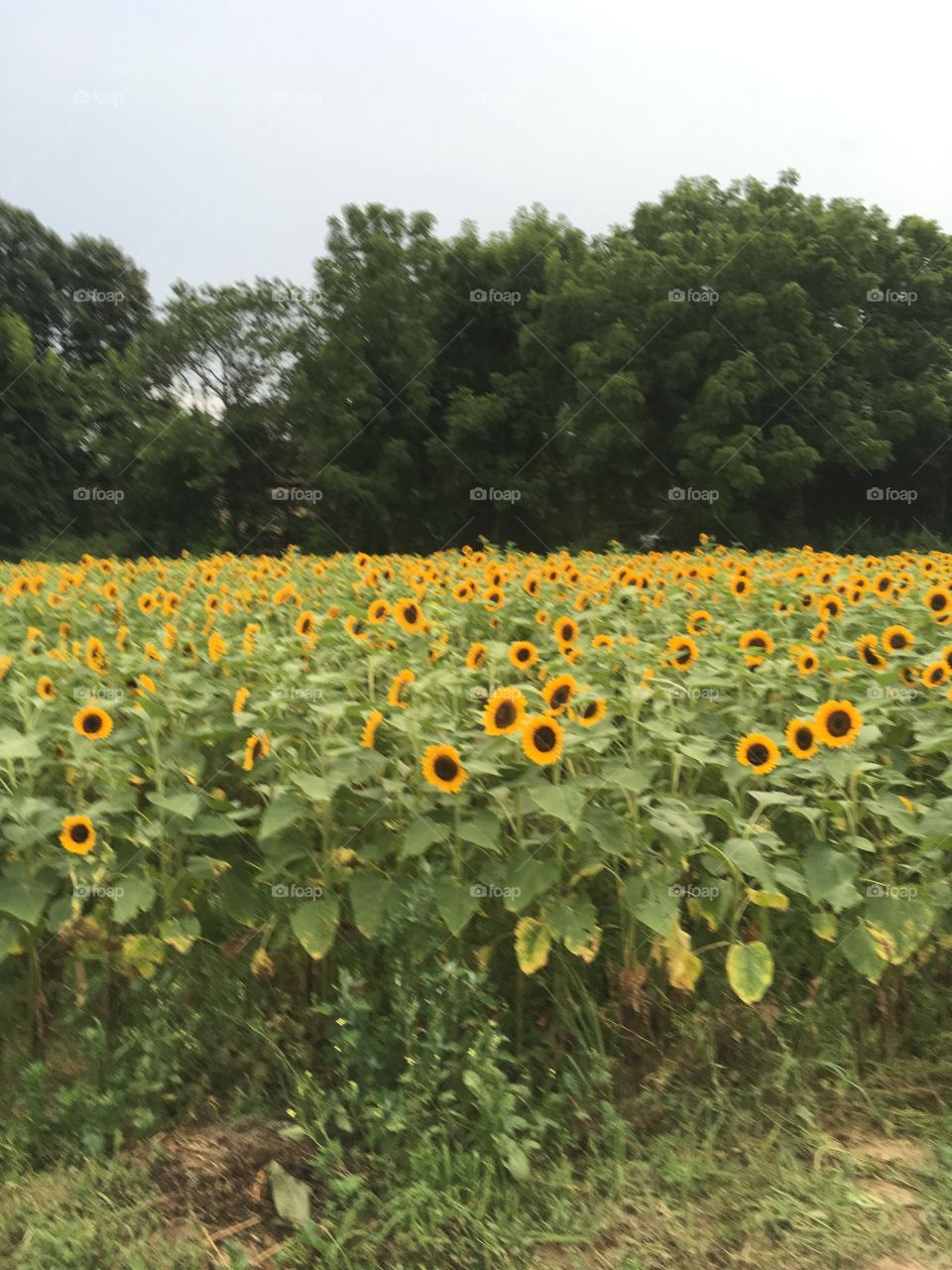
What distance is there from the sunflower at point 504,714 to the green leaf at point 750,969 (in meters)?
0.75

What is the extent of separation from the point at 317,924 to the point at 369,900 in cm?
13

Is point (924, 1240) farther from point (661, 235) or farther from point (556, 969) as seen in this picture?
point (661, 235)

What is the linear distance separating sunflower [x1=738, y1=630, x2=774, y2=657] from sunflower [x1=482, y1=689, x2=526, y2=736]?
4.44 feet

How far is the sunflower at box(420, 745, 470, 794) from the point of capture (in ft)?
8.34

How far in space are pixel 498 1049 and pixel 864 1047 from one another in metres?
1.00

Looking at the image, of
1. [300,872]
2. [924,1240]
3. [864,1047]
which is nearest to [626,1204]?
[924,1240]

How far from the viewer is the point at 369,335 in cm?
2889

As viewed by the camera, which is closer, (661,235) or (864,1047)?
(864,1047)

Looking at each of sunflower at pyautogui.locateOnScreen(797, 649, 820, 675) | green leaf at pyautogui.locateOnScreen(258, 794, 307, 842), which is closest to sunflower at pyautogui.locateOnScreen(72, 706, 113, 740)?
green leaf at pyautogui.locateOnScreen(258, 794, 307, 842)

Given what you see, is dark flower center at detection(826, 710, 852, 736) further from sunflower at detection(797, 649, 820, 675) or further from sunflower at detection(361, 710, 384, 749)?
sunflower at detection(361, 710, 384, 749)

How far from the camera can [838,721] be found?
9.27 ft

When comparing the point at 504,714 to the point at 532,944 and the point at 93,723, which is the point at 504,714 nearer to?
the point at 532,944

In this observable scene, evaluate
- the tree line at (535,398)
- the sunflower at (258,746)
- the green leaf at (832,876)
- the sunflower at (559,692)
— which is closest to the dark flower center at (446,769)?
the sunflower at (559,692)

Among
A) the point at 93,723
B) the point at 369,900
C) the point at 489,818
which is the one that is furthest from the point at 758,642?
the point at 93,723
